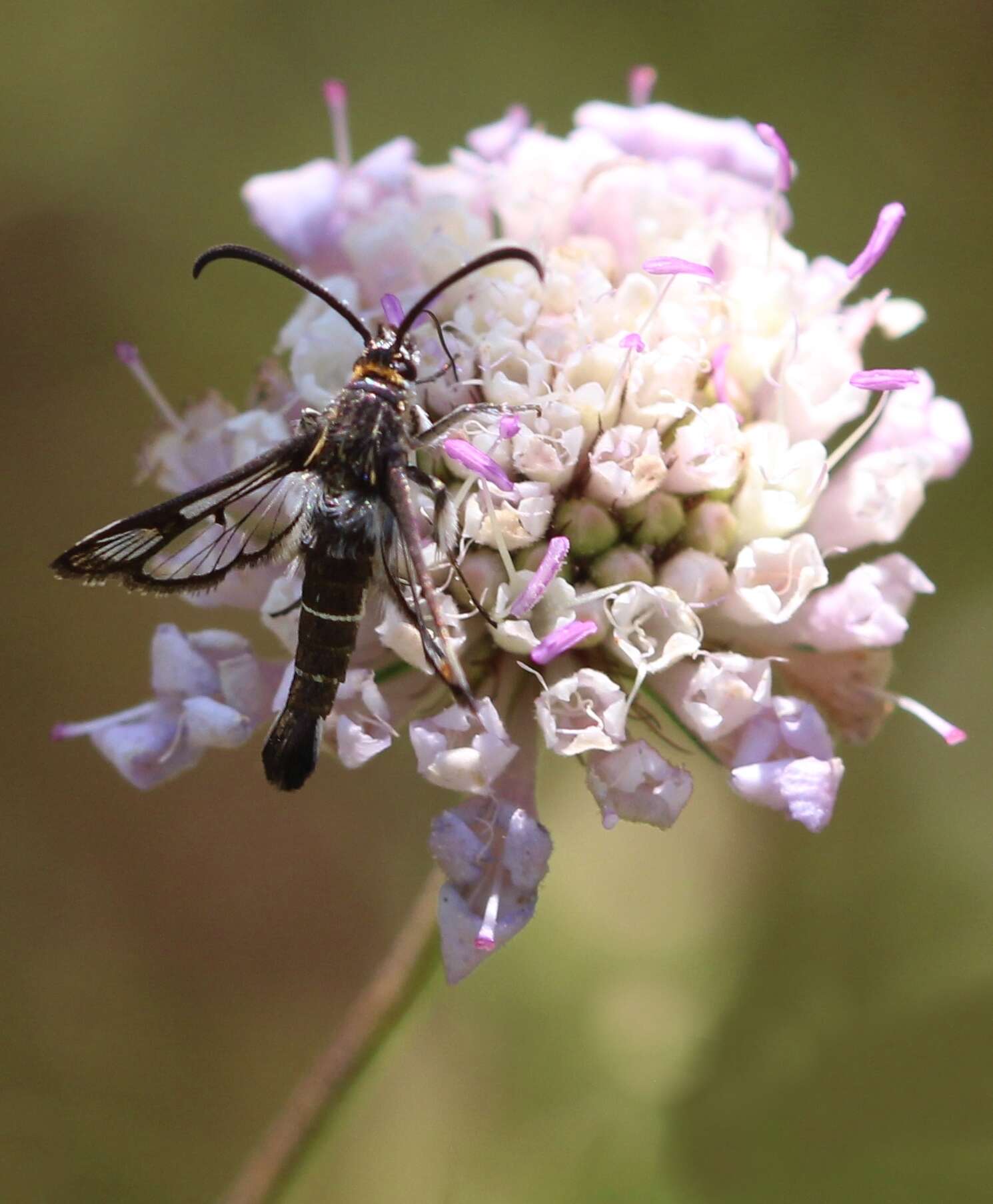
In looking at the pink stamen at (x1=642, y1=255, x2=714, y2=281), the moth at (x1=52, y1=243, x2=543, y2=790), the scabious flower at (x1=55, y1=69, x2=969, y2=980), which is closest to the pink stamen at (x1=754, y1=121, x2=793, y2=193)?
the scabious flower at (x1=55, y1=69, x2=969, y2=980)

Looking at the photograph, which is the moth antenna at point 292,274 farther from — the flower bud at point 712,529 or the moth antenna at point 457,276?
the flower bud at point 712,529

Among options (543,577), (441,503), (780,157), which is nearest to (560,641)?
(543,577)

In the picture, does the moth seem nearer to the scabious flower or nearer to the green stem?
the scabious flower

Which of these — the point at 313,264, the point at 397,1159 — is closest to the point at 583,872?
the point at 397,1159

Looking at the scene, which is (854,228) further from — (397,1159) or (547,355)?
(397,1159)

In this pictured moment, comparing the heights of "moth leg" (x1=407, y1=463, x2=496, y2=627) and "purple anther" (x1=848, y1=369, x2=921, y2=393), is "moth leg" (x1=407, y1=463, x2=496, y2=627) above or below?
above

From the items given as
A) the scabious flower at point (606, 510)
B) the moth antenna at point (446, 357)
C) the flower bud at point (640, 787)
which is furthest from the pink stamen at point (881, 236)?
the flower bud at point (640, 787)

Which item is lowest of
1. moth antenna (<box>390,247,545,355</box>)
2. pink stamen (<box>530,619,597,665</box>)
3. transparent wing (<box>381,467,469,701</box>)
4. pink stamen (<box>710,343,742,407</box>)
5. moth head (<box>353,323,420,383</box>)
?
pink stamen (<box>530,619,597,665</box>)
